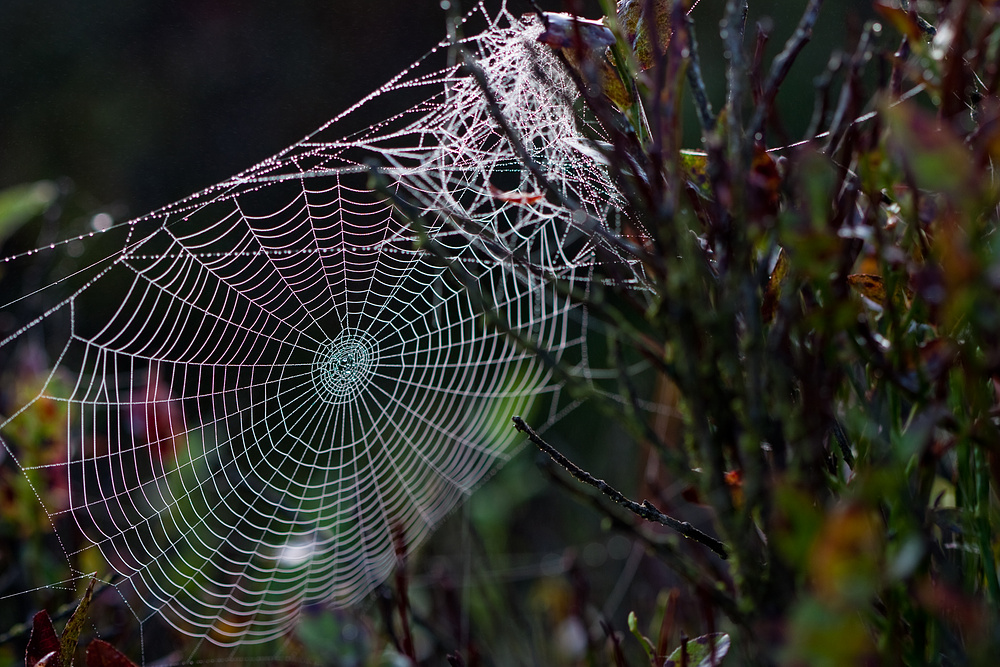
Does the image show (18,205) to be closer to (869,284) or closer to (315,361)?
(315,361)

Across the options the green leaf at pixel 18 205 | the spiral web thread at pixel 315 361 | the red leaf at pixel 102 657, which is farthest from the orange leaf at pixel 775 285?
the green leaf at pixel 18 205

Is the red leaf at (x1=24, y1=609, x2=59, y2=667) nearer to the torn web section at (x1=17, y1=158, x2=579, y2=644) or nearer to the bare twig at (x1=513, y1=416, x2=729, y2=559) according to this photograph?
the bare twig at (x1=513, y1=416, x2=729, y2=559)

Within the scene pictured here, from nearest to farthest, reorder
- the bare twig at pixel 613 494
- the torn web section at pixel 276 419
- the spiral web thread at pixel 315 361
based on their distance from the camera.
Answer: the bare twig at pixel 613 494, the spiral web thread at pixel 315 361, the torn web section at pixel 276 419

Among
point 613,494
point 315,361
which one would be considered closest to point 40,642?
point 613,494

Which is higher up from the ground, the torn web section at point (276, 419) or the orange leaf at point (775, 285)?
the orange leaf at point (775, 285)

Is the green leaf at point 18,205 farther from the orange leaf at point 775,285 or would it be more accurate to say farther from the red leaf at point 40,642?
the orange leaf at point 775,285

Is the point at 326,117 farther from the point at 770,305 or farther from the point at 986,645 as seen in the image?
the point at 986,645

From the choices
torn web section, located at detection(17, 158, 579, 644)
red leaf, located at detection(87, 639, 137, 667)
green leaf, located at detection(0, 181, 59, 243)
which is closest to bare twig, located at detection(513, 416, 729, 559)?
red leaf, located at detection(87, 639, 137, 667)
